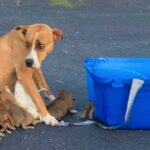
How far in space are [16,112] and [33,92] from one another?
15.2 inches

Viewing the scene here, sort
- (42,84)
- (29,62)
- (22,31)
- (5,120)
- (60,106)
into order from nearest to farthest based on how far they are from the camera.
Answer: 1. (5,120)
2. (29,62)
3. (22,31)
4. (60,106)
5. (42,84)

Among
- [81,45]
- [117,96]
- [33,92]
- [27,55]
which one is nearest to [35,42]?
[27,55]

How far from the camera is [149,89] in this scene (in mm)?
5551

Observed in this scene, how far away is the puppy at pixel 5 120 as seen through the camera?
18.2 feet

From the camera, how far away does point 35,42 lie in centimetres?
586

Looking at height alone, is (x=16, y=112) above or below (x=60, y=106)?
above

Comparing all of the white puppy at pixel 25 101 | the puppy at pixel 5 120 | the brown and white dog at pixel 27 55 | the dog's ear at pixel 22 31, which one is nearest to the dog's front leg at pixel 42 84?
the brown and white dog at pixel 27 55

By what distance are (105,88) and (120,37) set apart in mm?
4552

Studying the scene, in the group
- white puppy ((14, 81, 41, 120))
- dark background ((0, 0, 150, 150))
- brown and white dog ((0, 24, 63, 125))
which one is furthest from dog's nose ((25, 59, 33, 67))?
dark background ((0, 0, 150, 150))

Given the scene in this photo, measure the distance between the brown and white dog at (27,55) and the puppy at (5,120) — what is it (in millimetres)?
350

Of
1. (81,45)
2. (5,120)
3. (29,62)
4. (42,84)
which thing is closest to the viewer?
(5,120)

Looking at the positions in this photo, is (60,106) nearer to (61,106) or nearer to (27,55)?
(61,106)

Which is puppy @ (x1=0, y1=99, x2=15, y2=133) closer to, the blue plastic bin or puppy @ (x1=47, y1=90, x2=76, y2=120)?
puppy @ (x1=47, y1=90, x2=76, y2=120)

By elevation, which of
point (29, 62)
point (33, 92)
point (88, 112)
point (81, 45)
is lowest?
point (81, 45)
